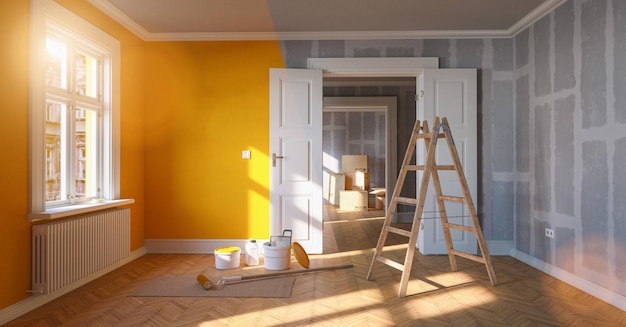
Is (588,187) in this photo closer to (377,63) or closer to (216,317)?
(377,63)

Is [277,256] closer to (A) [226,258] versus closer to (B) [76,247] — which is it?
(A) [226,258]

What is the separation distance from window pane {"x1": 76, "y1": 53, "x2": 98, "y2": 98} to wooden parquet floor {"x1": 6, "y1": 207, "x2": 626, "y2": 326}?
1.84m

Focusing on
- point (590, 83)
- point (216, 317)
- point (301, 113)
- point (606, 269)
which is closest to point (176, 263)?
point (216, 317)

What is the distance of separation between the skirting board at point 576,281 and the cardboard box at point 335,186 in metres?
6.32

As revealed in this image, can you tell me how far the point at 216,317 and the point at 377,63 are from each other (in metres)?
3.46

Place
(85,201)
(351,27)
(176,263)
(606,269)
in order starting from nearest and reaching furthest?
(606,269) → (85,201) → (176,263) → (351,27)

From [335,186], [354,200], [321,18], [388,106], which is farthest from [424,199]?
[335,186]

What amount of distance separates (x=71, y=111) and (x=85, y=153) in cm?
52

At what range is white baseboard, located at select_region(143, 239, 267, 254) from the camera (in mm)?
5031

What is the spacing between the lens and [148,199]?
16.5 ft

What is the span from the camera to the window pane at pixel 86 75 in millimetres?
3957

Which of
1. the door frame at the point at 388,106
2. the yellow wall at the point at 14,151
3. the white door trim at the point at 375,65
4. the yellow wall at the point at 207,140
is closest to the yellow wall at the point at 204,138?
the yellow wall at the point at 207,140

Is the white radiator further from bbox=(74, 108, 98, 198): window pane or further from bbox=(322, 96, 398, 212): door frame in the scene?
bbox=(322, 96, 398, 212): door frame

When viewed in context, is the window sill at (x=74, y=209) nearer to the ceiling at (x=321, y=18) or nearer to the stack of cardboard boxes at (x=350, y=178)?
the ceiling at (x=321, y=18)
